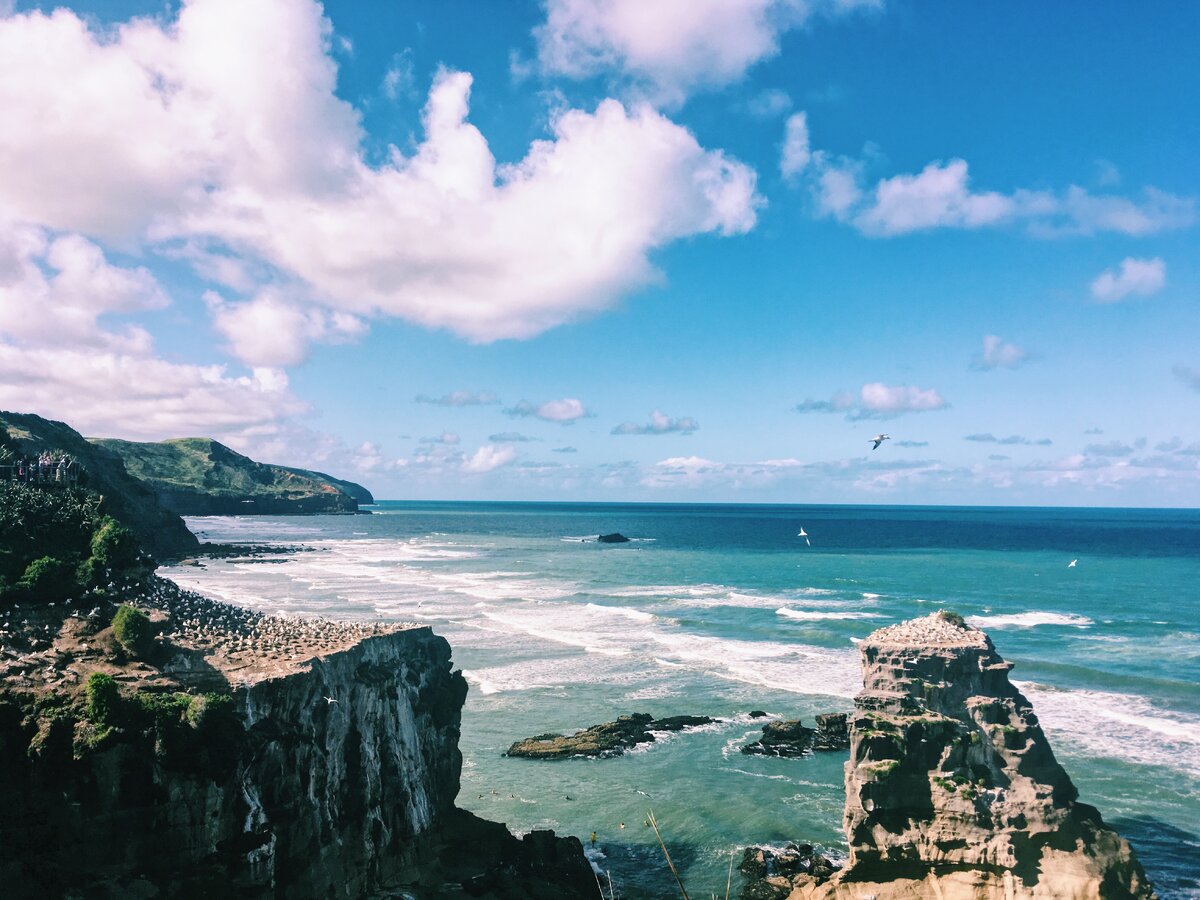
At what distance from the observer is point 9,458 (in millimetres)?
55500

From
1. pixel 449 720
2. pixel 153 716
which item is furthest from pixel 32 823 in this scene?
pixel 449 720

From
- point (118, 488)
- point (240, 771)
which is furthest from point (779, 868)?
point (118, 488)

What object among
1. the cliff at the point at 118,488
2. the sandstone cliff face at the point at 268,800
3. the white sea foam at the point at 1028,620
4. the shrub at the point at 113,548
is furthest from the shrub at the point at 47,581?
the cliff at the point at 118,488

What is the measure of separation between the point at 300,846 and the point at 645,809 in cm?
1757

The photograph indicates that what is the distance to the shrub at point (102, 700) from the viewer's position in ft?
53.1

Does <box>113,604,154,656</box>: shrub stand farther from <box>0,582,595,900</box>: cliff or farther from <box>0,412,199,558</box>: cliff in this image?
<box>0,412,199,558</box>: cliff

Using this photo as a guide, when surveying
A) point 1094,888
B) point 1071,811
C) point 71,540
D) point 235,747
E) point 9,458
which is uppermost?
point 9,458

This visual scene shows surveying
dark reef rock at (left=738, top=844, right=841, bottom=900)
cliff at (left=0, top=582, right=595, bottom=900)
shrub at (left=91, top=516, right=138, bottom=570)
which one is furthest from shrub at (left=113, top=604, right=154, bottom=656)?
dark reef rock at (left=738, top=844, right=841, bottom=900)

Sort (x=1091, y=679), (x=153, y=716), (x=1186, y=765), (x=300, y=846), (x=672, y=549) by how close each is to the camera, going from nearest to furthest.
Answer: (x=153, y=716)
(x=300, y=846)
(x=1186, y=765)
(x=1091, y=679)
(x=672, y=549)

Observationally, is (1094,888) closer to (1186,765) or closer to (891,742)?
(891,742)

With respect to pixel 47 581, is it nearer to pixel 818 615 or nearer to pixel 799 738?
pixel 799 738

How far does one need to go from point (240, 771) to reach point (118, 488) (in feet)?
335

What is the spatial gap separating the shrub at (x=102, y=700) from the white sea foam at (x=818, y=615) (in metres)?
60.6

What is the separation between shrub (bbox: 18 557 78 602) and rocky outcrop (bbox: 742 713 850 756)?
97.9 feet
